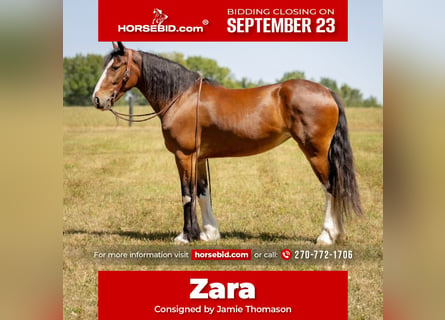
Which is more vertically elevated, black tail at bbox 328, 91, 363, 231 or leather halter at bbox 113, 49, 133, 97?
leather halter at bbox 113, 49, 133, 97


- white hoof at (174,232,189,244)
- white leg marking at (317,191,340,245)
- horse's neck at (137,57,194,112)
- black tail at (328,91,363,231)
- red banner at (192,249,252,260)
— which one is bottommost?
red banner at (192,249,252,260)

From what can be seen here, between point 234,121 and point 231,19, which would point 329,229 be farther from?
point 231,19

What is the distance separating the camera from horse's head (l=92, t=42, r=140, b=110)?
4.91 m

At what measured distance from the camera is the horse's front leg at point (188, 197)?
515 cm

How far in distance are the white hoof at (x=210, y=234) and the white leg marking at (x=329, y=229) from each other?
1082mm

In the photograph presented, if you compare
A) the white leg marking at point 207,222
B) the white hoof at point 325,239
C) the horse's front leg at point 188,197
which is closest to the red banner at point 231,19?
the horse's front leg at point 188,197

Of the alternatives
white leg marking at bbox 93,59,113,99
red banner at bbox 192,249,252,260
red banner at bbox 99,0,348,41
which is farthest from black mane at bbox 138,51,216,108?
red banner at bbox 192,249,252,260

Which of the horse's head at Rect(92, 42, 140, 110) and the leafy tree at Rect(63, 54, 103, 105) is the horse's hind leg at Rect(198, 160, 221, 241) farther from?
the leafy tree at Rect(63, 54, 103, 105)

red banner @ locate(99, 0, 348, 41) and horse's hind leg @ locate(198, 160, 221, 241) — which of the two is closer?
red banner @ locate(99, 0, 348, 41)

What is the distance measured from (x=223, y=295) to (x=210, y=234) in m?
1.08

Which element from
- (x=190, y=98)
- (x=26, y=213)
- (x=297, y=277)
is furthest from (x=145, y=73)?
(x=297, y=277)

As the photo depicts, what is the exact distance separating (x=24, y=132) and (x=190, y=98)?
201cm

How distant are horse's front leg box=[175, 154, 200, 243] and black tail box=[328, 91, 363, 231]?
1.47 meters

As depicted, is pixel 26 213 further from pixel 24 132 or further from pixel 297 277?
pixel 297 277
